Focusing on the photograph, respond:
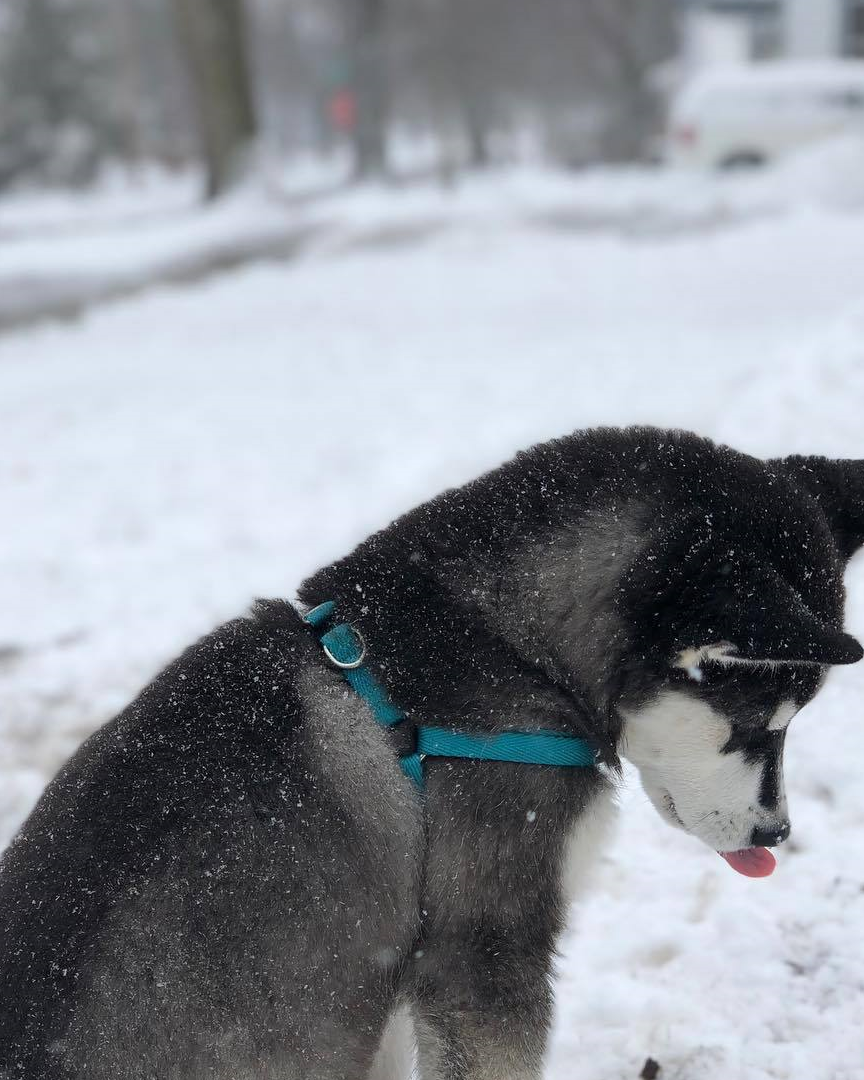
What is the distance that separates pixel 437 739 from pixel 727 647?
62 cm

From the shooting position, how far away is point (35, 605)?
20.3ft

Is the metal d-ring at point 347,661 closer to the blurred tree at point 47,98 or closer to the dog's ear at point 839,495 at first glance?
the dog's ear at point 839,495

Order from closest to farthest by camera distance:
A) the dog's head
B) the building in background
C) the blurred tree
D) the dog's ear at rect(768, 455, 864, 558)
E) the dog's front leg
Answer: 1. the dog's head
2. the dog's front leg
3. the dog's ear at rect(768, 455, 864, 558)
4. the blurred tree
5. the building in background

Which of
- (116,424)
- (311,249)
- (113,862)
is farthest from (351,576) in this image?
(311,249)

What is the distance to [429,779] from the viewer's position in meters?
2.39

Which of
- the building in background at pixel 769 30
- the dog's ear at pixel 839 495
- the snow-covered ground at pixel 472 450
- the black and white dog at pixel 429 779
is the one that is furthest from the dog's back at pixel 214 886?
the building in background at pixel 769 30

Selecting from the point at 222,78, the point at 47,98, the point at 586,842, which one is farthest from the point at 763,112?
the point at 47,98

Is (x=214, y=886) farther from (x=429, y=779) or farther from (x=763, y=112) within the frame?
(x=763, y=112)

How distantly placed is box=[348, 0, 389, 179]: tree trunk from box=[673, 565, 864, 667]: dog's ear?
32.0m

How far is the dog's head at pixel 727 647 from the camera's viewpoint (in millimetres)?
2227

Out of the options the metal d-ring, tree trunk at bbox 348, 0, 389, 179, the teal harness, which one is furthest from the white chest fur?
tree trunk at bbox 348, 0, 389, 179

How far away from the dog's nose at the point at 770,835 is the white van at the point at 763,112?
78.8 ft

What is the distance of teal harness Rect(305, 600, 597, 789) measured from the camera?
94.0 inches

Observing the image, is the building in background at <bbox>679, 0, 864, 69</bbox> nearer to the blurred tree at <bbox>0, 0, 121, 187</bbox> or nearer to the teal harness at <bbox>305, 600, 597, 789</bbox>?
the blurred tree at <bbox>0, 0, 121, 187</bbox>
